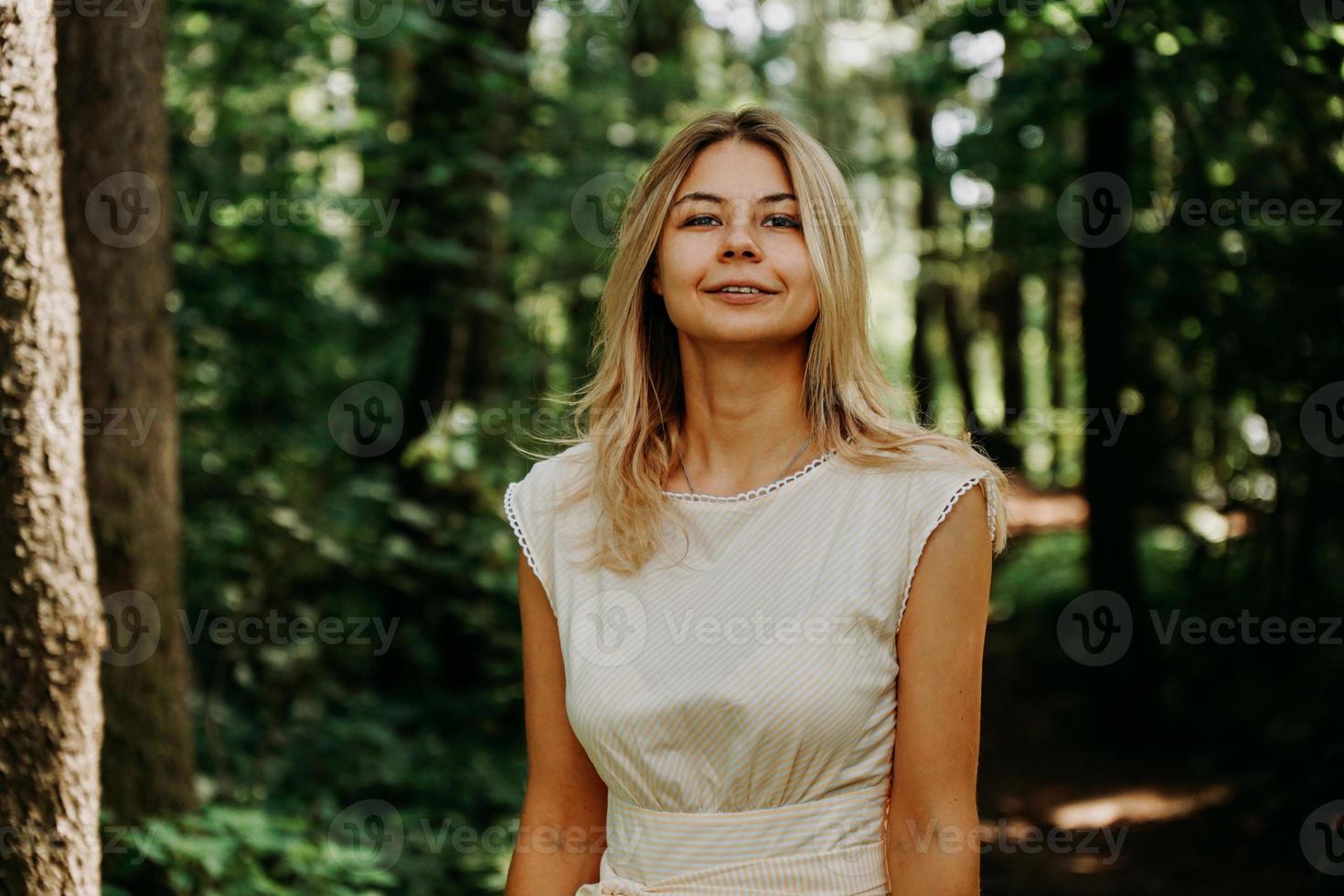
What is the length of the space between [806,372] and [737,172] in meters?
0.41

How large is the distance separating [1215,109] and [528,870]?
6.76 metres

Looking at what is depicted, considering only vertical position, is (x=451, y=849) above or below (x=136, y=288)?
below

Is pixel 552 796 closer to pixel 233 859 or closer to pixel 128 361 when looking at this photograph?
pixel 233 859

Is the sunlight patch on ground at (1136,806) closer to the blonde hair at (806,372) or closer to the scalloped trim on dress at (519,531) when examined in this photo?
the blonde hair at (806,372)

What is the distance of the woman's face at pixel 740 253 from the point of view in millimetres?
2365

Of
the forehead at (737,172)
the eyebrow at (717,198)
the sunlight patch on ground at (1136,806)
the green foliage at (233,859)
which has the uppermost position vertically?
the forehead at (737,172)

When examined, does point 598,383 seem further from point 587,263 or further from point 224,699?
point 587,263

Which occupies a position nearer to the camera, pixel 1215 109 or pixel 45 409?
pixel 45 409

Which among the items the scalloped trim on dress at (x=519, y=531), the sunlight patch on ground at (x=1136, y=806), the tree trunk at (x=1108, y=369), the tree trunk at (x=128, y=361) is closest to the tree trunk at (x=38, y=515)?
the scalloped trim on dress at (x=519, y=531)

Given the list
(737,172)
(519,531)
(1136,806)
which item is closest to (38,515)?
(519,531)

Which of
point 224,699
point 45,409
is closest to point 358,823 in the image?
point 224,699

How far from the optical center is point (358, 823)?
19.7 ft

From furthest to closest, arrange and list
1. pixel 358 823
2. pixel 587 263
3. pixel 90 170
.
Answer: pixel 587 263, pixel 358 823, pixel 90 170

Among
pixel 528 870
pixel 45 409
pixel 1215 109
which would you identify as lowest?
pixel 528 870
